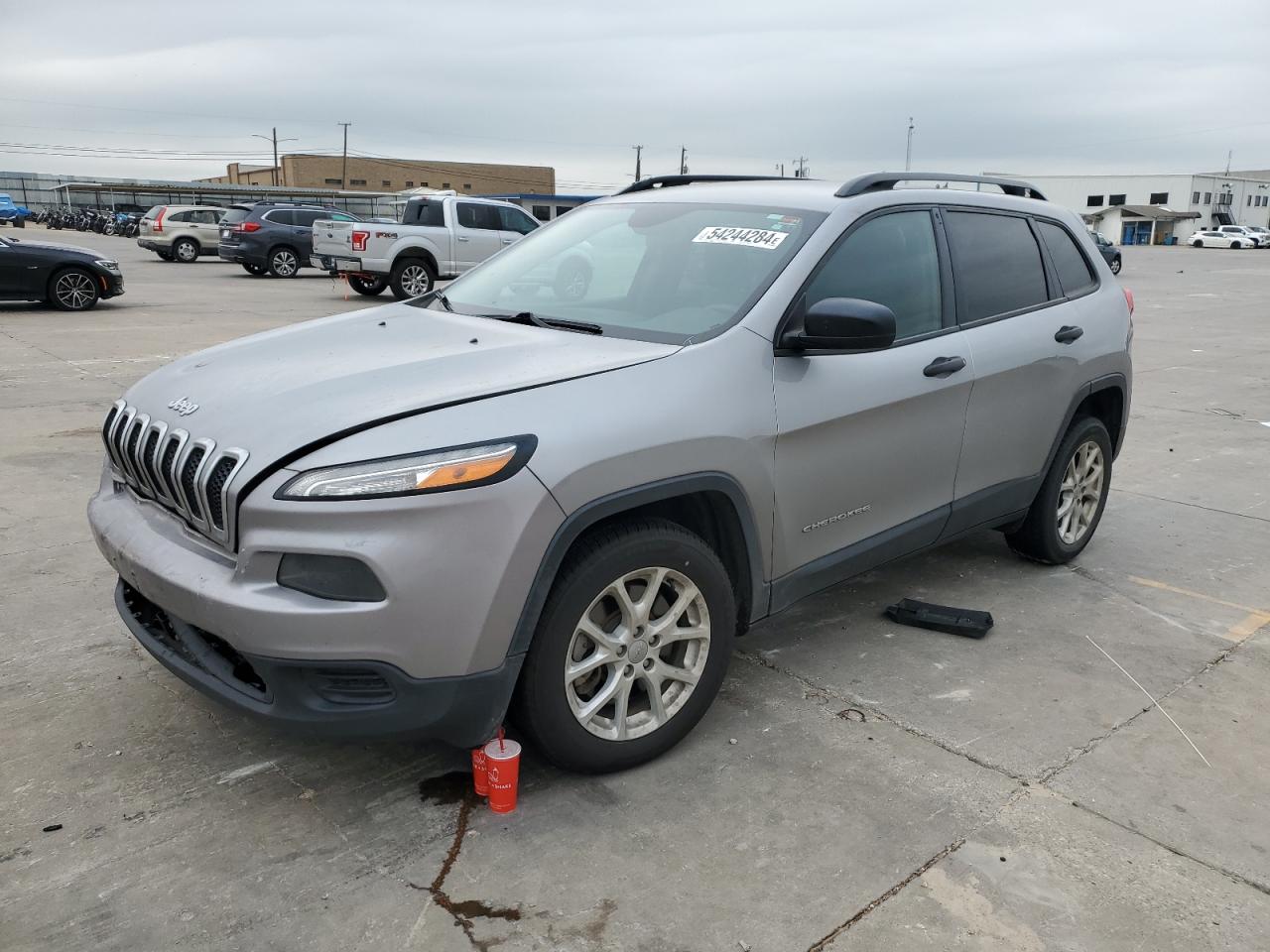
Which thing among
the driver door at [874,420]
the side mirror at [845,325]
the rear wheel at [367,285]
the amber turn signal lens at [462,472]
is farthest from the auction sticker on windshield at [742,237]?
the rear wheel at [367,285]

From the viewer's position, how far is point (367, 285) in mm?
19250

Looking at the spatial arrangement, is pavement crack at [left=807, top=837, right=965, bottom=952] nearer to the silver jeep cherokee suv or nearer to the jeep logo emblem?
the silver jeep cherokee suv

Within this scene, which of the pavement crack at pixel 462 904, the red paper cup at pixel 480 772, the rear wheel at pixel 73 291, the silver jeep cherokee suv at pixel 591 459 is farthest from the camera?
the rear wheel at pixel 73 291

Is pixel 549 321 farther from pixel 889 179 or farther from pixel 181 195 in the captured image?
pixel 181 195

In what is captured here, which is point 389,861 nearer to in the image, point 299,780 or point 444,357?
point 299,780

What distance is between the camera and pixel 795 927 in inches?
97.7

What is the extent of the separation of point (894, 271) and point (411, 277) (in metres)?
15.2

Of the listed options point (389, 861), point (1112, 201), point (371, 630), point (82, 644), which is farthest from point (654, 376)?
point (1112, 201)

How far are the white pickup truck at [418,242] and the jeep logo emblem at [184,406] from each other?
1494 cm

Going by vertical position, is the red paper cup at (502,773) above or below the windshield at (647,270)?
below

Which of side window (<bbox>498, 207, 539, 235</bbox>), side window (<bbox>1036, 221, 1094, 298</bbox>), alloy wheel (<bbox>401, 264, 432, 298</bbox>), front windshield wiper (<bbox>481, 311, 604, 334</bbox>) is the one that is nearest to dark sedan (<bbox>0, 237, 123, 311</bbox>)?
alloy wheel (<bbox>401, 264, 432, 298</bbox>)

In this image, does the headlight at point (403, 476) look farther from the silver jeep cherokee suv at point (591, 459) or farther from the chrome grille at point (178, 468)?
the chrome grille at point (178, 468)

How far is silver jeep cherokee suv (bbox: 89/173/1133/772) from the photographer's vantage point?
254 centimetres

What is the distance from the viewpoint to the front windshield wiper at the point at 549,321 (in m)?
3.46
